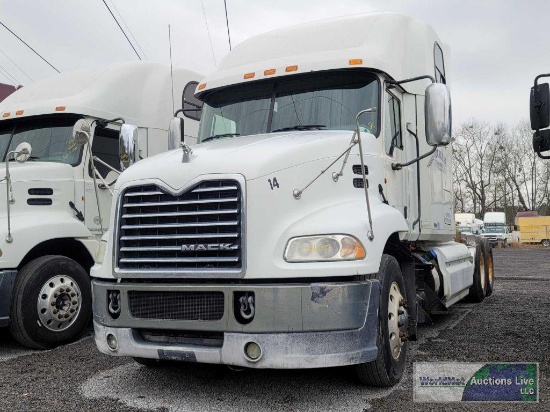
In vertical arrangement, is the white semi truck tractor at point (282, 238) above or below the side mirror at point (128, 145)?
below

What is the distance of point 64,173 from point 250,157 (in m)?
3.70

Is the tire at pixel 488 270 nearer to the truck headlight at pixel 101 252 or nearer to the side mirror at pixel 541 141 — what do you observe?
the side mirror at pixel 541 141

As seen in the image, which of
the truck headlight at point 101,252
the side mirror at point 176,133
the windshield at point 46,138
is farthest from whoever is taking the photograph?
the windshield at point 46,138

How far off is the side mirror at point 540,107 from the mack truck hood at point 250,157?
5.52 feet

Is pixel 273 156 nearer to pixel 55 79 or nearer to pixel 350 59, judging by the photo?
pixel 350 59

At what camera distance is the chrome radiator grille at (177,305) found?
4.10 m

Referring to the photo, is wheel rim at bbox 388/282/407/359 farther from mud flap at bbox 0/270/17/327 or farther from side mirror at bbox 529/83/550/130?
mud flap at bbox 0/270/17/327

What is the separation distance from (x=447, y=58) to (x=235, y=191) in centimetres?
547

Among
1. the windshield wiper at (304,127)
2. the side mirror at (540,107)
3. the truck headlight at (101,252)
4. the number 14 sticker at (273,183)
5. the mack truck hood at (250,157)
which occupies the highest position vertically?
the side mirror at (540,107)

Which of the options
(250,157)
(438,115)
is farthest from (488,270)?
(250,157)

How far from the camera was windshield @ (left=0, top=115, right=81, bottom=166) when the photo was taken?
291 inches

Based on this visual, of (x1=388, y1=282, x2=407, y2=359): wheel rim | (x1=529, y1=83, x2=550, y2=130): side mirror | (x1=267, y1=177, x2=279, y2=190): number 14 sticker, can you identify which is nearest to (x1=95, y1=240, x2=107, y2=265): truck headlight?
(x1=267, y1=177, x2=279, y2=190): number 14 sticker

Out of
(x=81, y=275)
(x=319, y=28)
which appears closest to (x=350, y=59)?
(x=319, y=28)

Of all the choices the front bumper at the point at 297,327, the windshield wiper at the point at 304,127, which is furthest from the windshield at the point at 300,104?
the front bumper at the point at 297,327
